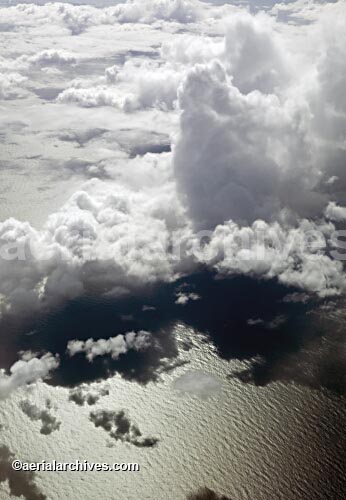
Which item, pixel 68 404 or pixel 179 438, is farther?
pixel 68 404

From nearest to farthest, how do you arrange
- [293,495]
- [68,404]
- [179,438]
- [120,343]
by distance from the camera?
[293,495] → [179,438] → [68,404] → [120,343]

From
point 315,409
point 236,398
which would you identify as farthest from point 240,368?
point 315,409

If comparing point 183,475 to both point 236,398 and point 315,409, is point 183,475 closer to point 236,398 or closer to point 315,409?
point 236,398

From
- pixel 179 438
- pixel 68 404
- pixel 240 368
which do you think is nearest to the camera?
pixel 179 438

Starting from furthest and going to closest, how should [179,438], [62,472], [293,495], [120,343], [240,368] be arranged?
[120,343] < [240,368] < [179,438] < [62,472] < [293,495]

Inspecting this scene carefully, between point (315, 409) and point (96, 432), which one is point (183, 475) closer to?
point (96, 432)

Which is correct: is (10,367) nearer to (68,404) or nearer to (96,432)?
(68,404)

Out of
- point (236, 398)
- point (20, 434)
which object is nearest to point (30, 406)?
point (20, 434)

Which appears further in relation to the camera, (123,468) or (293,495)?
(123,468)

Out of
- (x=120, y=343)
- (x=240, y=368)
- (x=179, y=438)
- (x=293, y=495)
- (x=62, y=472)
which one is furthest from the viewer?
(x=120, y=343)
